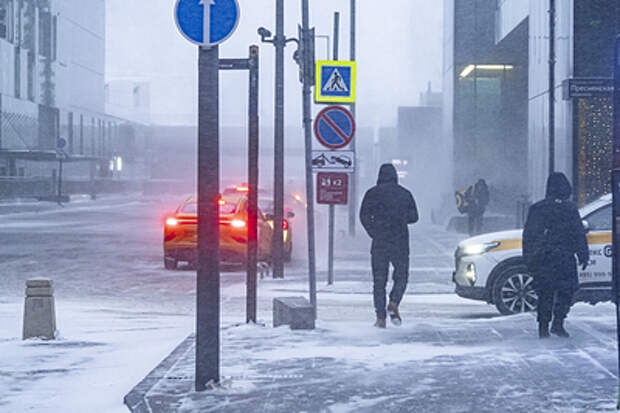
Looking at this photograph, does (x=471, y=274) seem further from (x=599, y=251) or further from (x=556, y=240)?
(x=556, y=240)

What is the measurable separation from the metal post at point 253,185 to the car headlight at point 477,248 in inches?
114

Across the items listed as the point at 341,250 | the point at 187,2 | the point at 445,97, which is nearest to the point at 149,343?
the point at 187,2

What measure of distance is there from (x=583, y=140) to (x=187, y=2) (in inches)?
676

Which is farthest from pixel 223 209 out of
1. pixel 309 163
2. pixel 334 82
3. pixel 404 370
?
pixel 404 370

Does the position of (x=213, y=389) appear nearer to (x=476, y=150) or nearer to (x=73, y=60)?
(x=476, y=150)

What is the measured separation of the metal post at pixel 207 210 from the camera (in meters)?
6.79

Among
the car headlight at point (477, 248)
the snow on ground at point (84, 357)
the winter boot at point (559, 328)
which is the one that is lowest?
the snow on ground at point (84, 357)

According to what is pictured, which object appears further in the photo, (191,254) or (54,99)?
(54,99)

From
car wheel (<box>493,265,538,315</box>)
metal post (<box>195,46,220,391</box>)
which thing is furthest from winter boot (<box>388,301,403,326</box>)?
metal post (<box>195,46,220,391</box>)

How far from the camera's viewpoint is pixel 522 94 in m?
40.6

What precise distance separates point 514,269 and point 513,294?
33 cm

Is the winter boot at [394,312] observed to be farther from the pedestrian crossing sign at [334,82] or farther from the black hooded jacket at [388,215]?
the pedestrian crossing sign at [334,82]

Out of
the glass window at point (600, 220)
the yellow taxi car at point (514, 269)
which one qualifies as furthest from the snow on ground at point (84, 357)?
the glass window at point (600, 220)

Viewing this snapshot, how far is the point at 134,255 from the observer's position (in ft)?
73.3
